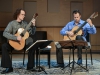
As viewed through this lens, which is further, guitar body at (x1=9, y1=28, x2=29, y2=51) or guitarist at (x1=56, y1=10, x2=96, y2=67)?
guitarist at (x1=56, y1=10, x2=96, y2=67)

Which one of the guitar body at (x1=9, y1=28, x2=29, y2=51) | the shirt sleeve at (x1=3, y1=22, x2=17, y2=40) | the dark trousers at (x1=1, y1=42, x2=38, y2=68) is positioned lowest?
the dark trousers at (x1=1, y1=42, x2=38, y2=68)

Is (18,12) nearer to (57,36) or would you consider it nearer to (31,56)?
(31,56)

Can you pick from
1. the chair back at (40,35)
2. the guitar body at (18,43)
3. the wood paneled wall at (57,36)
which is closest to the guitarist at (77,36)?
the guitar body at (18,43)

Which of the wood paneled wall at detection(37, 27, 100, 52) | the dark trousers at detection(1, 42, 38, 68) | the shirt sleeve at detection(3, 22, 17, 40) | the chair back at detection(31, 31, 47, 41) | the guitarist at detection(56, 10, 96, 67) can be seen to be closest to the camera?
the dark trousers at detection(1, 42, 38, 68)

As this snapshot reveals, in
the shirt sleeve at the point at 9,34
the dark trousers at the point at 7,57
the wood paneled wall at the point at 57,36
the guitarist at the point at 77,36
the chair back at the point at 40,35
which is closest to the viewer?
the dark trousers at the point at 7,57

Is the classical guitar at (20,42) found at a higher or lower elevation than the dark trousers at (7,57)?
higher

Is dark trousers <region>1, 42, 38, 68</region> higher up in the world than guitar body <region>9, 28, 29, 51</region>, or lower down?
lower down

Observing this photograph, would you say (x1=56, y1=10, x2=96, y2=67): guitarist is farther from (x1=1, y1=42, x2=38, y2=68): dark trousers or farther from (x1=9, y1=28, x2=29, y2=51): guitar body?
(x1=9, y1=28, x2=29, y2=51): guitar body

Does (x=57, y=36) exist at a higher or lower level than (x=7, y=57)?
higher

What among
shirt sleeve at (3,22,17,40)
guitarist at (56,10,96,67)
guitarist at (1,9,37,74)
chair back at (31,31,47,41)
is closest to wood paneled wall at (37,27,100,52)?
chair back at (31,31,47,41)

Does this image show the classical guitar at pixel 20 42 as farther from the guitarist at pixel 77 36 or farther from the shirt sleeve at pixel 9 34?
the guitarist at pixel 77 36

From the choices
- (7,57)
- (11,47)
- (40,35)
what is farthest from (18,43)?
(40,35)

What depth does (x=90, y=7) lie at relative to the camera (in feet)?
22.0

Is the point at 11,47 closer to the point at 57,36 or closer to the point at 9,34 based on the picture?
the point at 9,34
